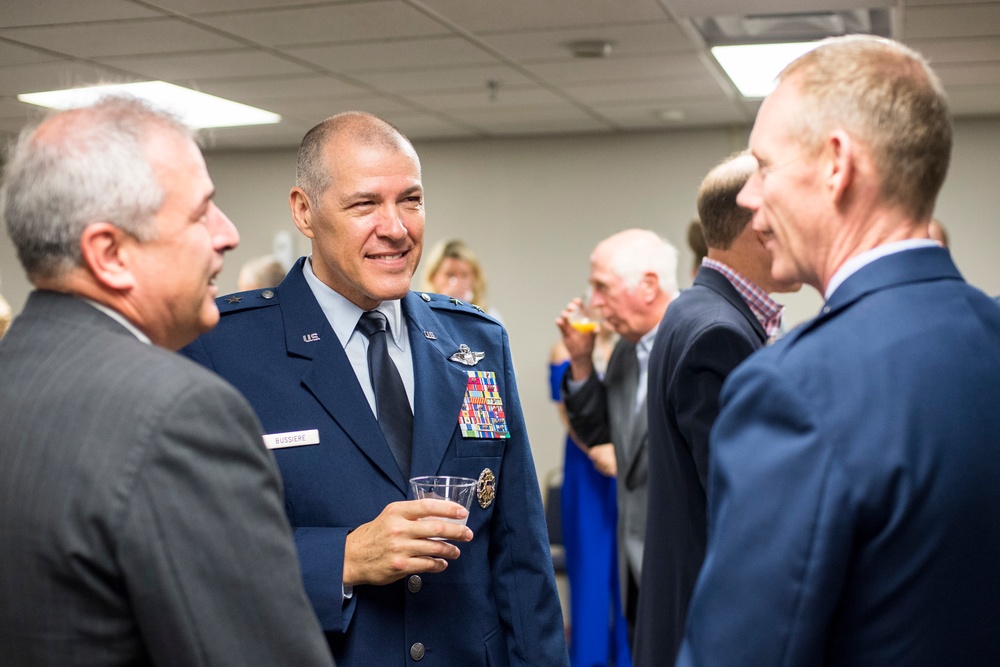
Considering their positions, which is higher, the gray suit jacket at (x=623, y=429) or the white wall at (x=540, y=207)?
the white wall at (x=540, y=207)

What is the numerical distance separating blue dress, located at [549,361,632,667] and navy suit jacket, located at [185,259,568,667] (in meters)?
2.25

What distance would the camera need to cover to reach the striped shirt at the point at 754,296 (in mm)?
2289

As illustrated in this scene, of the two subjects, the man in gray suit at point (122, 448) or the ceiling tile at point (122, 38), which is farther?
the ceiling tile at point (122, 38)

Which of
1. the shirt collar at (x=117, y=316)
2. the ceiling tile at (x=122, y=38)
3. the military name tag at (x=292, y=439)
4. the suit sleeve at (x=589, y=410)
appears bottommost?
the suit sleeve at (x=589, y=410)

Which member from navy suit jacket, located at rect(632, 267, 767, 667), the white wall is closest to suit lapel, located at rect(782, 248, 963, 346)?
navy suit jacket, located at rect(632, 267, 767, 667)

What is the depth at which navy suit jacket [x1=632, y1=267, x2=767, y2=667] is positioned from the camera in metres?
2.05

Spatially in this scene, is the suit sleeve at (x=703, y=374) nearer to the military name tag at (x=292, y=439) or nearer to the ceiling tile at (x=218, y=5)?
the military name tag at (x=292, y=439)

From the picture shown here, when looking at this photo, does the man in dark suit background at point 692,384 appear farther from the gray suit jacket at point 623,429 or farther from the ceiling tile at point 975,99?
the ceiling tile at point 975,99

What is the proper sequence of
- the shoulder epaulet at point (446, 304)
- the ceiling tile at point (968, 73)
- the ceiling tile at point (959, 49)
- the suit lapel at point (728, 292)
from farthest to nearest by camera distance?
the ceiling tile at point (968, 73), the ceiling tile at point (959, 49), the suit lapel at point (728, 292), the shoulder epaulet at point (446, 304)

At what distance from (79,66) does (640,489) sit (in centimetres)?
323

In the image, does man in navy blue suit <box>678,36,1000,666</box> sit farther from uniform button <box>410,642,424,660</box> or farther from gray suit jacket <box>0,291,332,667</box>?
uniform button <box>410,642,424,660</box>

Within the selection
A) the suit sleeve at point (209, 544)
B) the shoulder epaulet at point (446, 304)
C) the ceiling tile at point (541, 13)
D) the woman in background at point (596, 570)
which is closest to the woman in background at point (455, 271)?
the woman in background at point (596, 570)

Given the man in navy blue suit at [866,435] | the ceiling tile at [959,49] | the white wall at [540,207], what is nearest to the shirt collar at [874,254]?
the man in navy blue suit at [866,435]

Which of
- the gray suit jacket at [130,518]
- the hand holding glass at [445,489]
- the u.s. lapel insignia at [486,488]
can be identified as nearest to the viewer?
the gray suit jacket at [130,518]
